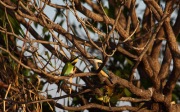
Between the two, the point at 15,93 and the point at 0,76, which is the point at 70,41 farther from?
the point at 0,76

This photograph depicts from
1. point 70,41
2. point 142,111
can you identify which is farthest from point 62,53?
point 142,111

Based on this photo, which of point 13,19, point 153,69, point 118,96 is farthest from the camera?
point 153,69

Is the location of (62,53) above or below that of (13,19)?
below

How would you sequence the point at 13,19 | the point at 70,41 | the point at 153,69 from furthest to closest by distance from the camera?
the point at 153,69 → the point at 13,19 → the point at 70,41

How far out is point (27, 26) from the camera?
3.73m

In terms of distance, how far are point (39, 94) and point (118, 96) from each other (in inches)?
22.5

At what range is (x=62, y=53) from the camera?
3.58 m

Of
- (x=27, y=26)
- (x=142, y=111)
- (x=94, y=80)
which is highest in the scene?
(x=27, y=26)

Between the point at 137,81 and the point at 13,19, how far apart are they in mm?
1276

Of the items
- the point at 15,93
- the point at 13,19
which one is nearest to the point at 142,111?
the point at 15,93

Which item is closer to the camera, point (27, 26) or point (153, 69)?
point (27, 26)

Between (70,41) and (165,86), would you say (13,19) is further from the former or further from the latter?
(165,86)

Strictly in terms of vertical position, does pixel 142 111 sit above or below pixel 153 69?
below

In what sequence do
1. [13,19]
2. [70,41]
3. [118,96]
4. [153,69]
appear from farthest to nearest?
[153,69], [13,19], [118,96], [70,41]
